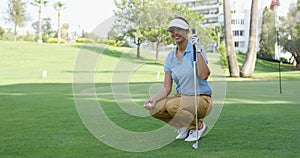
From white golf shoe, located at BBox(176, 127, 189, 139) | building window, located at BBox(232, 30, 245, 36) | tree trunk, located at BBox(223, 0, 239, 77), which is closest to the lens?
white golf shoe, located at BBox(176, 127, 189, 139)

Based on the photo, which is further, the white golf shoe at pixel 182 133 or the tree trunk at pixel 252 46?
the tree trunk at pixel 252 46

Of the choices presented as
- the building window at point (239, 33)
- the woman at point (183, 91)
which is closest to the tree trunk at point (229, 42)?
the woman at point (183, 91)

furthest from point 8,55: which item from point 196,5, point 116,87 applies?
point 196,5

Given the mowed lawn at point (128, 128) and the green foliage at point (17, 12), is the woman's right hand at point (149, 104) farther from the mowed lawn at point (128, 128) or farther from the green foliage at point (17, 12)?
the green foliage at point (17, 12)

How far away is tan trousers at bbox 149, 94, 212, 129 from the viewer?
20.7 ft

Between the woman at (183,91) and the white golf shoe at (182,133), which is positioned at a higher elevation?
the woman at (183,91)

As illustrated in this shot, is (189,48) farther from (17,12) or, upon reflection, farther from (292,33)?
(17,12)

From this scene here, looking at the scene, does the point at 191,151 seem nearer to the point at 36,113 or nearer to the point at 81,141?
the point at 81,141

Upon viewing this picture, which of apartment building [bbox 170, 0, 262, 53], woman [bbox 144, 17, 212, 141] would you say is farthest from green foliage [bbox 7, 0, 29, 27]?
woman [bbox 144, 17, 212, 141]

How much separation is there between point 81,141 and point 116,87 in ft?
36.8

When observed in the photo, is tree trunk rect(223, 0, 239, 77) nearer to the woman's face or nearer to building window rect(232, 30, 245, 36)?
the woman's face

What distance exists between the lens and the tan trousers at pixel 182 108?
6309 millimetres

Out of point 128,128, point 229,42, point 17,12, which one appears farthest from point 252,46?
point 17,12

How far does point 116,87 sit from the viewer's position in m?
17.7
